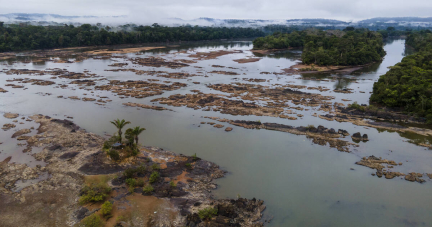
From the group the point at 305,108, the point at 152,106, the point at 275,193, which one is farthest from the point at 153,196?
the point at 305,108

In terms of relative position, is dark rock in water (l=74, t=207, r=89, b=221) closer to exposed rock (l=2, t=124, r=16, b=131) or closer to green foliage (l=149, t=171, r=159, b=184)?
green foliage (l=149, t=171, r=159, b=184)

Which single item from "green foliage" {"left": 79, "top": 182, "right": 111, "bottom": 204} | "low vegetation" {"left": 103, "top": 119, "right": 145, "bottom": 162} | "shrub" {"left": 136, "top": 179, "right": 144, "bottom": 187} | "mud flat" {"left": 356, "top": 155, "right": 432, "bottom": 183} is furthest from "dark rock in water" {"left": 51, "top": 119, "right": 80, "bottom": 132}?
"mud flat" {"left": 356, "top": 155, "right": 432, "bottom": 183}

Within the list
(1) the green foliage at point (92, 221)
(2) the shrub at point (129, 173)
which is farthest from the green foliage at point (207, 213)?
(2) the shrub at point (129, 173)

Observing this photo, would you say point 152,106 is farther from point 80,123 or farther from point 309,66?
point 309,66

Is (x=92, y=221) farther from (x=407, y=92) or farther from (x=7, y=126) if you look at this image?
(x=407, y=92)

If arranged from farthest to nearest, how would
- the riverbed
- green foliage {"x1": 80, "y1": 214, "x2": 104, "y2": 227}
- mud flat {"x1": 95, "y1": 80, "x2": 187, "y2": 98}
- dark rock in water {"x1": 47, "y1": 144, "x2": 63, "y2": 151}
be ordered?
1. mud flat {"x1": 95, "y1": 80, "x2": 187, "y2": 98}
2. dark rock in water {"x1": 47, "y1": 144, "x2": 63, "y2": 151}
3. the riverbed
4. green foliage {"x1": 80, "y1": 214, "x2": 104, "y2": 227}

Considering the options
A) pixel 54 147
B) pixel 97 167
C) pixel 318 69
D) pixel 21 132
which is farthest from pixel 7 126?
pixel 318 69
